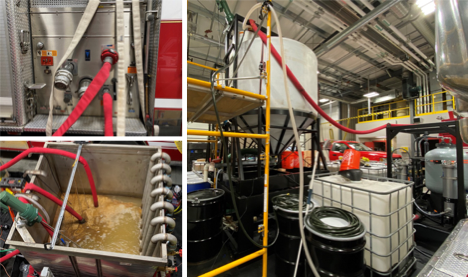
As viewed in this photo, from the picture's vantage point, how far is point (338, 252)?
139 cm

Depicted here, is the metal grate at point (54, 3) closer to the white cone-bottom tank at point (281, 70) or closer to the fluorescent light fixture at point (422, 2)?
the white cone-bottom tank at point (281, 70)

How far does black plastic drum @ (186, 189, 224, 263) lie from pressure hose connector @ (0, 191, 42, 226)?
118 centimetres

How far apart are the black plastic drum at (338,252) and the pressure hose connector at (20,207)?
1.86 meters

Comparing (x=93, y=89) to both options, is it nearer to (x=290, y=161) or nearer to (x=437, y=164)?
(x=290, y=161)

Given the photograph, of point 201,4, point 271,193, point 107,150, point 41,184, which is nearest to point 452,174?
point 271,193

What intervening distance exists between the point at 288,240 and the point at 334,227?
52 cm

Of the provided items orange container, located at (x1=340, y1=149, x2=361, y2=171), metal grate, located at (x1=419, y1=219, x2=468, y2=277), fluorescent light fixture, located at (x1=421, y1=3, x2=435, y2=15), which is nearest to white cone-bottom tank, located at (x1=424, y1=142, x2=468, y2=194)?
metal grate, located at (x1=419, y1=219, x2=468, y2=277)

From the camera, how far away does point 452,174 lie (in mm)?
2555

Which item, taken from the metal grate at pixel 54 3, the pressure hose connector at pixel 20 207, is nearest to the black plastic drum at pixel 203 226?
the pressure hose connector at pixel 20 207

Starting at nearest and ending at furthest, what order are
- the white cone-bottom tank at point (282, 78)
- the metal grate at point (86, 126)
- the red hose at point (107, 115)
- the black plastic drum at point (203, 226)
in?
1. the red hose at point (107, 115)
2. the metal grate at point (86, 126)
3. the black plastic drum at point (203, 226)
4. the white cone-bottom tank at point (282, 78)

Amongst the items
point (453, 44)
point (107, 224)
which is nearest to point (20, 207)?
point (107, 224)

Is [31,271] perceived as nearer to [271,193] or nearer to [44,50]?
[44,50]

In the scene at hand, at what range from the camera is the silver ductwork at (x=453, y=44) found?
3.33 ft

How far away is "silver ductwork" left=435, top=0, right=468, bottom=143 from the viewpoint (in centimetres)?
101
